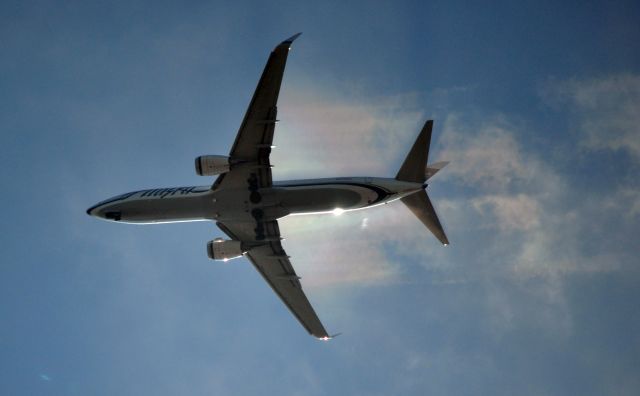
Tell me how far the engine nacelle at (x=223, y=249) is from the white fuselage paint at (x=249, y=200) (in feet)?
6.18

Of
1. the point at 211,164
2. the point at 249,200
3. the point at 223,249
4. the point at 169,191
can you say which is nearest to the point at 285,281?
the point at 223,249

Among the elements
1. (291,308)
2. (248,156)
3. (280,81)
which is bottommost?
(291,308)

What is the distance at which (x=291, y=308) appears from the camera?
4078 centimetres

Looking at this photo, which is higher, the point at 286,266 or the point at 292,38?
the point at 292,38

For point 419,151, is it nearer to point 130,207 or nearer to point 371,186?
point 371,186

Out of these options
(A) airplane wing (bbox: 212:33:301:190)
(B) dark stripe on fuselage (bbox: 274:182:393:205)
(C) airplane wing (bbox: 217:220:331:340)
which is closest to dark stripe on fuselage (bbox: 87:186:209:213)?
(A) airplane wing (bbox: 212:33:301:190)

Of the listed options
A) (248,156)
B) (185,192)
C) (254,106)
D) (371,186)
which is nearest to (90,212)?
(185,192)

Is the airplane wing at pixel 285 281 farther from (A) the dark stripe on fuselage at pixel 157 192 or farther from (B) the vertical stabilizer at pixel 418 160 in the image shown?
(B) the vertical stabilizer at pixel 418 160

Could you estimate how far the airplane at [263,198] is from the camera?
109 ft

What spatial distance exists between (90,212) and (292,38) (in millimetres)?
20105

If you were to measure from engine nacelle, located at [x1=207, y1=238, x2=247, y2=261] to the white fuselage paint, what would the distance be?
1883mm

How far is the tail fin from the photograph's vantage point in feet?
111

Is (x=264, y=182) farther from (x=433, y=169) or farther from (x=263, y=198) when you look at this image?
(x=433, y=169)

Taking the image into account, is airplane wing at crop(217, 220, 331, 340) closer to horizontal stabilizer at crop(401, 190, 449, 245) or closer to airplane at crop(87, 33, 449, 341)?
airplane at crop(87, 33, 449, 341)
